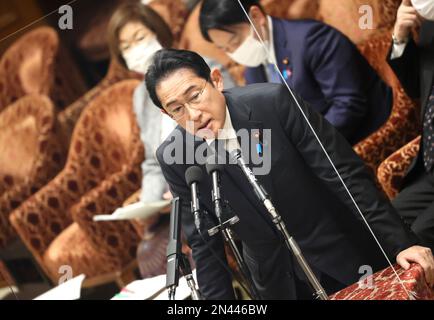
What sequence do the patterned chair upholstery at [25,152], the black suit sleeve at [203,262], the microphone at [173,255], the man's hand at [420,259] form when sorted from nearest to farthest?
the microphone at [173,255] → the man's hand at [420,259] → the black suit sleeve at [203,262] → the patterned chair upholstery at [25,152]

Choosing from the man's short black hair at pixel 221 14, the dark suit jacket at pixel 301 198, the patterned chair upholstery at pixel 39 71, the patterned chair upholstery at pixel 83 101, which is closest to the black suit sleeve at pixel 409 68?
the dark suit jacket at pixel 301 198

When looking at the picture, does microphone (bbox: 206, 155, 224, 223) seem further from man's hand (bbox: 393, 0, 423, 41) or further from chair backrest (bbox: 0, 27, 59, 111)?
chair backrest (bbox: 0, 27, 59, 111)

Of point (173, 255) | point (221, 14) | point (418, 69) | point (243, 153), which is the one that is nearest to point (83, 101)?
point (221, 14)

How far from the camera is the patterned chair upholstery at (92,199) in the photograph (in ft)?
10.1

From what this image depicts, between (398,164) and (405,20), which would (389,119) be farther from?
(405,20)

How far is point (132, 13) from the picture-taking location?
9.53 feet

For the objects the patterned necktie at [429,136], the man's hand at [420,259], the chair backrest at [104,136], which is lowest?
the man's hand at [420,259]

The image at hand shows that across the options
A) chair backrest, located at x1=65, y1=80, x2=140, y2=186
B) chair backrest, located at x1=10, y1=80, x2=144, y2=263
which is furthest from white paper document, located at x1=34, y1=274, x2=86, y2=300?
chair backrest, located at x1=65, y1=80, x2=140, y2=186

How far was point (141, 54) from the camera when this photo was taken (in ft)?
9.14

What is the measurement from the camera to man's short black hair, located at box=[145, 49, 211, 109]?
Result: 8.21 feet

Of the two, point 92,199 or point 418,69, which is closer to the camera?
point 418,69

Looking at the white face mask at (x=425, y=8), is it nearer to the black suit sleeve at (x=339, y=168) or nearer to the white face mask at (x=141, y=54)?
the black suit sleeve at (x=339, y=168)

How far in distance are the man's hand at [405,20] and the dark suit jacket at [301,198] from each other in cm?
51

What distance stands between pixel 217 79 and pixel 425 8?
0.80 m
